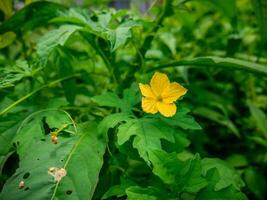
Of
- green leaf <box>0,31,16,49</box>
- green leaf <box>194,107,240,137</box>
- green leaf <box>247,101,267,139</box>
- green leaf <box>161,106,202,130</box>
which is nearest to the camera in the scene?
green leaf <box>161,106,202,130</box>

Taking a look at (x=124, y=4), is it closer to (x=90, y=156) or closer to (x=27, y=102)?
(x=27, y=102)

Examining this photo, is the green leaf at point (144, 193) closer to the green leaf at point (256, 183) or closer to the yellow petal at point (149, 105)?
the yellow petal at point (149, 105)

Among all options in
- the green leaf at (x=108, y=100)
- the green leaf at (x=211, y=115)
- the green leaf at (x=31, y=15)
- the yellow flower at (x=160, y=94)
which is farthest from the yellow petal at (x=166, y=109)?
the green leaf at (x=211, y=115)

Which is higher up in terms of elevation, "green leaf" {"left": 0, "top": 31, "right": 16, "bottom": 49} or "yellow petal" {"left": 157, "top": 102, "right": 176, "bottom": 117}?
"green leaf" {"left": 0, "top": 31, "right": 16, "bottom": 49}

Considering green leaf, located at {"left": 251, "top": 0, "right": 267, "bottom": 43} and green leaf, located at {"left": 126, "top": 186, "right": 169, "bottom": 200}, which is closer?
green leaf, located at {"left": 126, "top": 186, "right": 169, "bottom": 200}

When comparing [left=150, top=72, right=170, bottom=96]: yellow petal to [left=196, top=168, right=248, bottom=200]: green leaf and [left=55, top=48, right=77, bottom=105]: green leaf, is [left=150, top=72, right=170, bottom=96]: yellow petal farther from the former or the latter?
[left=55, top=48, right=77, bottom=105]: green leaf

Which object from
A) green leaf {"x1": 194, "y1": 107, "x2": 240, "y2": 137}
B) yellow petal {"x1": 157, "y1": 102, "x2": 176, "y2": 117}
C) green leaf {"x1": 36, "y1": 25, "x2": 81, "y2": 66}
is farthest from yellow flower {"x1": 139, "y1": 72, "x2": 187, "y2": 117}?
green leaf {"x1": 194, "y1": 107, "x2": 240, "y2": 137}

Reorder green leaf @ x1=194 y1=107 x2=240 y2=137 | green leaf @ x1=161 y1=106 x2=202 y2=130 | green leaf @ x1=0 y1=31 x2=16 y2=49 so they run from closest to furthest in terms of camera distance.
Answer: green leaf @ x1=161 y1=106 x2=202 y2=130 < green leaf @ x1=0 y1=31 x2=16 y2=49 < green leaf @ x1=194 y1=107 x2=240 y2=137

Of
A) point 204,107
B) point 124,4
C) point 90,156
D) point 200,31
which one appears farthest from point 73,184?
point 124,4

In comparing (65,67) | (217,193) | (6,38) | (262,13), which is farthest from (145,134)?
(262,13)
